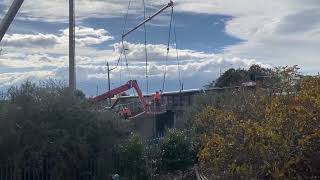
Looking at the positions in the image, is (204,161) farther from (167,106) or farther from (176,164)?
(167,106)

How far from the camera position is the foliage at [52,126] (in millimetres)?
17859

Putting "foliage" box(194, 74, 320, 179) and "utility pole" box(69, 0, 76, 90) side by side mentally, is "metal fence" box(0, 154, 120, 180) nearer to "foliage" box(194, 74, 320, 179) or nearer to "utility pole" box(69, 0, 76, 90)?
"foliage" box(194, 74, 320, 179)

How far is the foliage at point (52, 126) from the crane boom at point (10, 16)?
14.6 feet

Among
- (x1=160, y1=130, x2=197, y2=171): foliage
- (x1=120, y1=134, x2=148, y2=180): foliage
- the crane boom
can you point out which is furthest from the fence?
the crane boom

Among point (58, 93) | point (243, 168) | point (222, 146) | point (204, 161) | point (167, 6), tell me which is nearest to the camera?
point (243, 168)

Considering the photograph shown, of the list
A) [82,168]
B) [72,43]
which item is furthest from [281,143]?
[72,43]

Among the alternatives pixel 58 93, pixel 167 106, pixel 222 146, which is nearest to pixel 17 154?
pixel 58 93

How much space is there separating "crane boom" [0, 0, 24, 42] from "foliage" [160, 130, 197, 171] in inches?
274

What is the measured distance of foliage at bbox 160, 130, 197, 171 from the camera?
78.0 ft

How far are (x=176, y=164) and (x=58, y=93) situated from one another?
6059 mm

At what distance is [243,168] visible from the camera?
11.1 m

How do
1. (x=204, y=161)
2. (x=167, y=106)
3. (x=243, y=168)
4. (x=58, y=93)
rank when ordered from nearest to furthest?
(x=243, y=168) < (x=204, y=161) < (x=58, y=93) < (x=167, y=106)

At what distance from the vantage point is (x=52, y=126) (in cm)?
1870

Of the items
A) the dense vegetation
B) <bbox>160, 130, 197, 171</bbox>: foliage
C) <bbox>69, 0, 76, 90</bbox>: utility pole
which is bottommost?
<bbox>160, 130, 197, 171</bbox>: foliage
